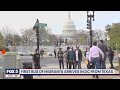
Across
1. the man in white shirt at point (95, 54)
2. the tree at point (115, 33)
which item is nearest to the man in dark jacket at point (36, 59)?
the man in white shirt at point (95, 54)

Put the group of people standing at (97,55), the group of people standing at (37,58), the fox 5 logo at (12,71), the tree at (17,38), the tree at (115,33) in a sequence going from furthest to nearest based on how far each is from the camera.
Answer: the tree at (115,33) → the tree at (17,38) → the group of people standing at (37,58) → the group of people standing at (97,55) → the fox 5 logo at (12,71)

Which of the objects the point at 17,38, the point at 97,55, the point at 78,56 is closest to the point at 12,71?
the point at 17,38

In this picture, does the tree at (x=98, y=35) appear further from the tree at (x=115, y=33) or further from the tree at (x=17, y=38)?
the tree at (x=17, y=38)

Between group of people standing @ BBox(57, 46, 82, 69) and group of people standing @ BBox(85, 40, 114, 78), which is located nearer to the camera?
group of people standing @ BBox(85, 40, 114, 78)

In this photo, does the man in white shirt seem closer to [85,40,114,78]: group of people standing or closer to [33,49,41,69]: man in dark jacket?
[85,40,114,78]: group of people standing

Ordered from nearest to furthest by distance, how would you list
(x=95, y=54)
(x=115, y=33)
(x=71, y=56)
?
(x=95, y=54)
(x=71, y=56)
(x=115, y=33)

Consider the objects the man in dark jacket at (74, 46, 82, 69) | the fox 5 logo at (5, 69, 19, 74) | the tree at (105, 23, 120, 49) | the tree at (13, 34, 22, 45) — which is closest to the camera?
the fox 5 logo at (5, 69, 19, 74)

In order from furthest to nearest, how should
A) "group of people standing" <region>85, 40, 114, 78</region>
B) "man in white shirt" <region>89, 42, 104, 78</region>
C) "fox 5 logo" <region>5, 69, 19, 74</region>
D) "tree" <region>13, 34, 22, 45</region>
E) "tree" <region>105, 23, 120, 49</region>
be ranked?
"tree" <region>105, 23, 120, 49</region>
"tree" <region>13, 34, 22, 45</region>
"man in white shirt" <region>89, 42, 104, 78</region>
"group of people standing" <region>85, 40, 114, 78</region>
"fox 5 logo" <region>5, 69, 19, 74</region>

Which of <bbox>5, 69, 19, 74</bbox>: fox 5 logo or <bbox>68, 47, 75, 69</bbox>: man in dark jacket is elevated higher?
<bbox>68, 47, 75, 69</bbox>: man in dark jacket

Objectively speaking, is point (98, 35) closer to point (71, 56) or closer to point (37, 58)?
point (71, 56)

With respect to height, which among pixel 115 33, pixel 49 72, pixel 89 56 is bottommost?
pixel 49 72

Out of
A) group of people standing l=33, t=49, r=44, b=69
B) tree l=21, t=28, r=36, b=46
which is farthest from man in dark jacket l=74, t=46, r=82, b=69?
tree l=21, t=28, r=36, b=46
